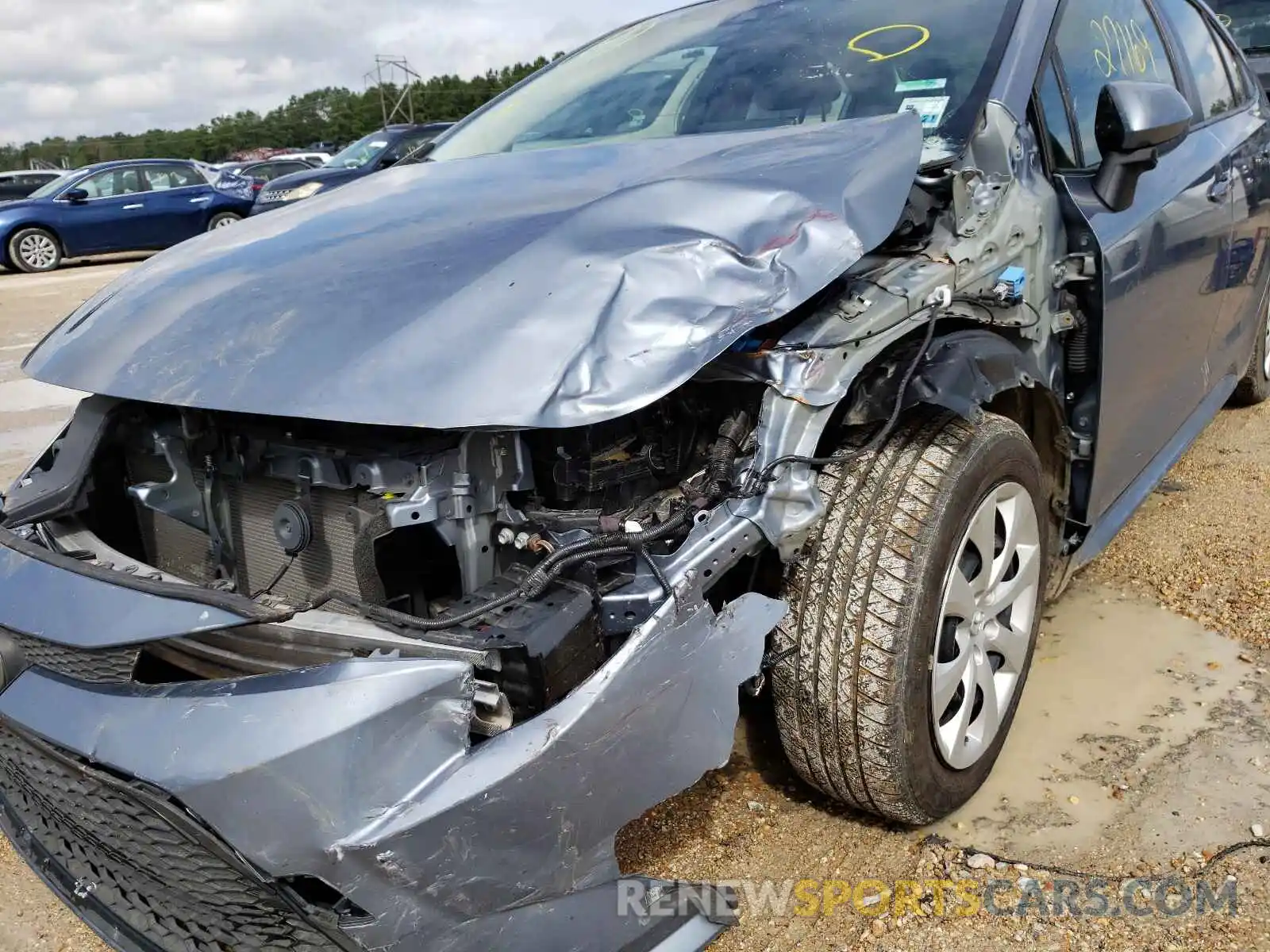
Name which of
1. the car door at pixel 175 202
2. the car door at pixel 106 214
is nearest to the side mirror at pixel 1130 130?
the car door at pixel 175 202

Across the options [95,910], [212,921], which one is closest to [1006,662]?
[212,921]

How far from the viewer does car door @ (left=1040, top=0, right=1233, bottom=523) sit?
2475mm

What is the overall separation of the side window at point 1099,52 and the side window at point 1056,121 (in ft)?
0.18

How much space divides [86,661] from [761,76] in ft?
6.94

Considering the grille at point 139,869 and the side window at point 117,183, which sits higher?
the side window at point 117,183

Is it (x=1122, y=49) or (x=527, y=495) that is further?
(x=1122, y=49)

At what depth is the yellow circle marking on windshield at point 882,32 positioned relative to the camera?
2.54m

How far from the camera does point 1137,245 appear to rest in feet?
8.39

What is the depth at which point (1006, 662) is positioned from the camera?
2.27 metres

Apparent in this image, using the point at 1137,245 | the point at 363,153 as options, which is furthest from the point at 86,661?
the point at 363,153

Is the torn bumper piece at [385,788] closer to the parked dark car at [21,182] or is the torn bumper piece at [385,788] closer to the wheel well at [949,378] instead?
the wheel well at [949,378]

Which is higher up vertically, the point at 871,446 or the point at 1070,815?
the point at 871,446

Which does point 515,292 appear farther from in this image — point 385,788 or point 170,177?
point 170,177

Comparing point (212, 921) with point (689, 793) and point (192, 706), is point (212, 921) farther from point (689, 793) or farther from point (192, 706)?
point (689, 793)
